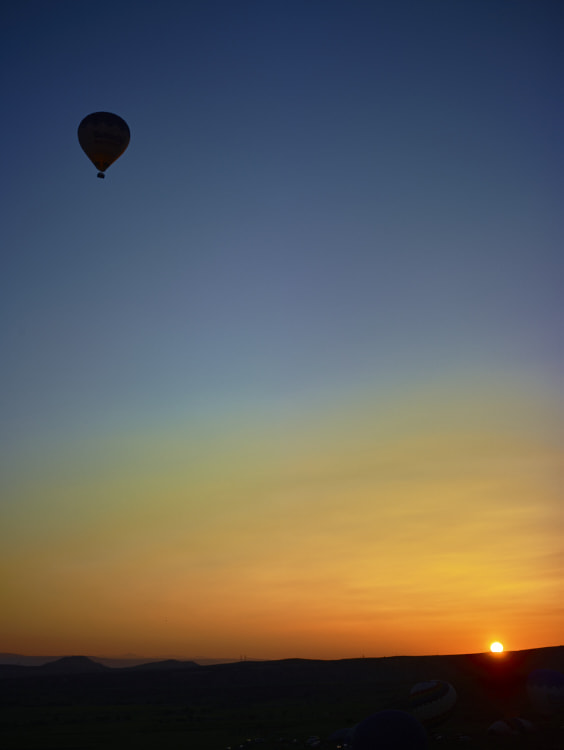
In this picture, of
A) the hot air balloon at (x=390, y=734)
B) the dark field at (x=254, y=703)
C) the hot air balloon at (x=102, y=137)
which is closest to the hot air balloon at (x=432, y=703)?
the dark field at (x=254, y=703)

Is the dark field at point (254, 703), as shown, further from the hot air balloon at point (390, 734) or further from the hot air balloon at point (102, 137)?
the hot air balloon at point (102, 137)

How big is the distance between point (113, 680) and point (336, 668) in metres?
34.6

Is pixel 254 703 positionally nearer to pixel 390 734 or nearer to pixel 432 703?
pixel 432 703

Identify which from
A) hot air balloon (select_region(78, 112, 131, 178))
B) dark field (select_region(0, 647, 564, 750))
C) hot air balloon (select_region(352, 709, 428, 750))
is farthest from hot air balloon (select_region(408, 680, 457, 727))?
hot air balloon (select_region(78, 112, 131, 178))

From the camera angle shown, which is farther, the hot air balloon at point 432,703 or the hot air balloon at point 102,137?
the hot air balloon at point 102,137

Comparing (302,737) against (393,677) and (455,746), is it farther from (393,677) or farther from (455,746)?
(393,677)

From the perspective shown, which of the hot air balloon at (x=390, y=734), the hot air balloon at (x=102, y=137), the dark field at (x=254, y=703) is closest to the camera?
the hot air balloon at (x=390, y=734)

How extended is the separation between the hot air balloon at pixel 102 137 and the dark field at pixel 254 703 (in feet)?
115

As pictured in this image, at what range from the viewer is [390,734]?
27.4 m

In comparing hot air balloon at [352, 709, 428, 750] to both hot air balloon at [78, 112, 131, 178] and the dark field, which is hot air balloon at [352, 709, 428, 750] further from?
hot air balloon at [78, 112, 131, 178]

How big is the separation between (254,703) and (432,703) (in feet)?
148

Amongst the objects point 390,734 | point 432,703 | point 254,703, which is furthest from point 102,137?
point 254,703

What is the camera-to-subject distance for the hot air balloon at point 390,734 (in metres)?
27.2

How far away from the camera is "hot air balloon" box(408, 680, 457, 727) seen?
3776cm
